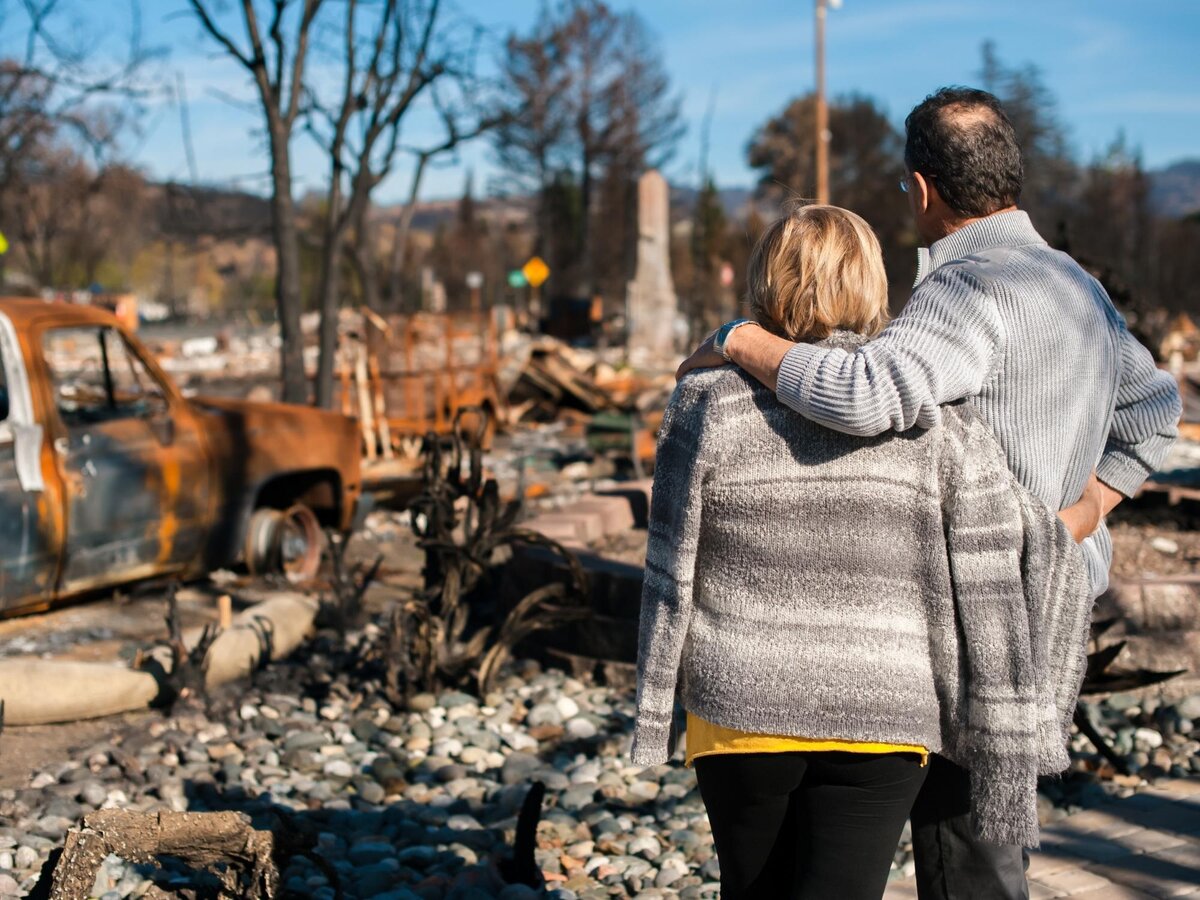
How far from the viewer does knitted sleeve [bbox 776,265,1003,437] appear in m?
2.01

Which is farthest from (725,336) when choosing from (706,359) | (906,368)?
(906,368)

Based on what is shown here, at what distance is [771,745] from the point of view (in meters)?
2.09

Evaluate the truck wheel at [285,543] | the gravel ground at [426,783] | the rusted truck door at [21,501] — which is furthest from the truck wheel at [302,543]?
the gravel ground at [426,783]

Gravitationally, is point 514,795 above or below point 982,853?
below

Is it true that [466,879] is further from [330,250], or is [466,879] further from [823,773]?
[330,250]

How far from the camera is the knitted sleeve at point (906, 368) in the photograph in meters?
2.01

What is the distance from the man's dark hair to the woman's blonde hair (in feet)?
0.86

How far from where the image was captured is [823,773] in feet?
6.93

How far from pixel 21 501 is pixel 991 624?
5.03 meters

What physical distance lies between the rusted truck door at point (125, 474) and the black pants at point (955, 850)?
16.1ft

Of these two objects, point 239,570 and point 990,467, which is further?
point 239,570

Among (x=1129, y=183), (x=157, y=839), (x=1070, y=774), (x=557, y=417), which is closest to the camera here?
(x=157, y=839)

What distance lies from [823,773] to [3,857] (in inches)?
108

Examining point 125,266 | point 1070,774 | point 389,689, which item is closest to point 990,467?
point 1070,774
